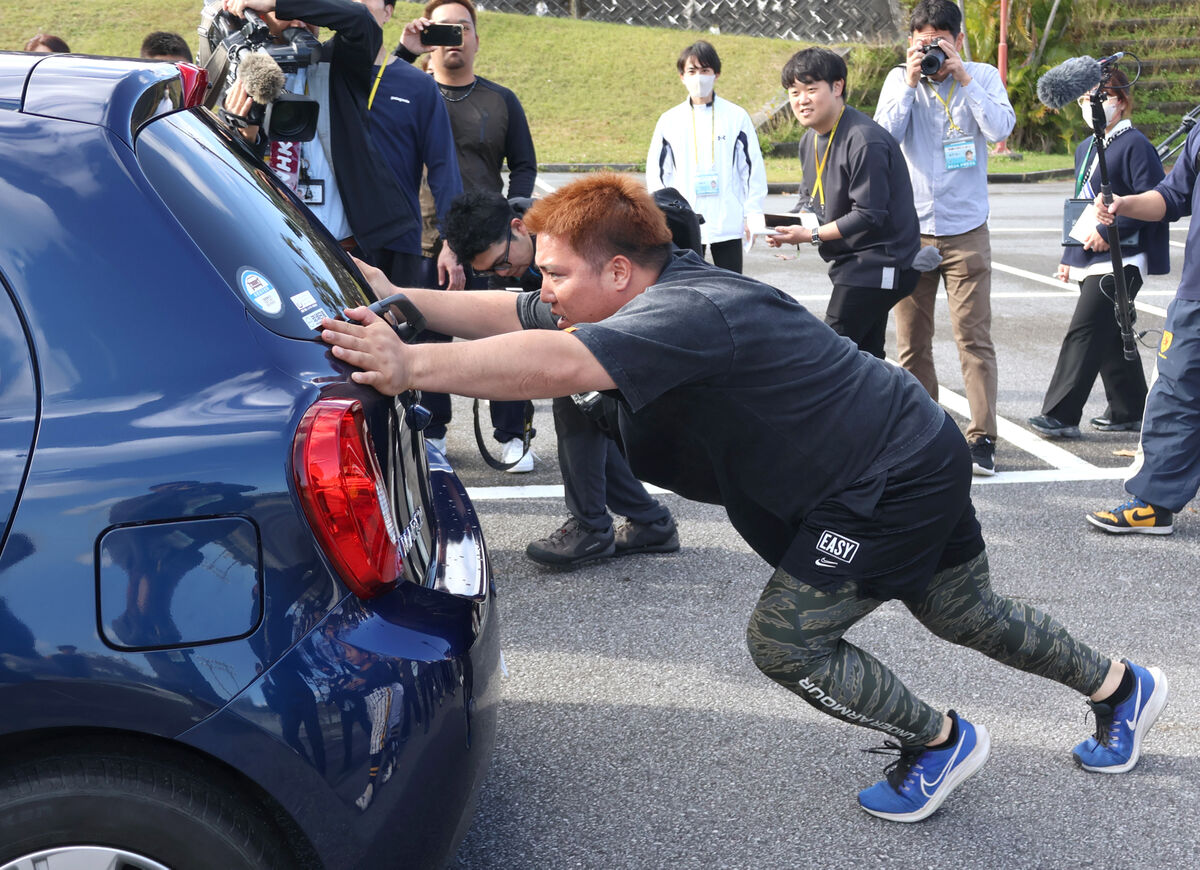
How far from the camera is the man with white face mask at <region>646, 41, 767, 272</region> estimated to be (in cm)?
645

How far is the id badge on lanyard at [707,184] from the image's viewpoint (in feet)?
21.1

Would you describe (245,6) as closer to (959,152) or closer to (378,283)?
(378,283)

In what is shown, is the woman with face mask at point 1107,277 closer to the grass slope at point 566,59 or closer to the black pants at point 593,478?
the black pants at point 593,478

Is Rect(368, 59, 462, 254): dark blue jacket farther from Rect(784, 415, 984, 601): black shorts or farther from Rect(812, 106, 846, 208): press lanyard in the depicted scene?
Rect(784, 415, 984, 601): black shorts

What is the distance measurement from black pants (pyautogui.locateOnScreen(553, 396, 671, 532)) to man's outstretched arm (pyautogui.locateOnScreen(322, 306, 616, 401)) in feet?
6.25

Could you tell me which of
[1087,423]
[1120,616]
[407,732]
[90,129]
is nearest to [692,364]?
[407,732]

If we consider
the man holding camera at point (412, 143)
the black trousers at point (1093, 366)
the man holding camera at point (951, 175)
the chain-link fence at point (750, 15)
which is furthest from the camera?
the chain-link fence at point (750, 15)

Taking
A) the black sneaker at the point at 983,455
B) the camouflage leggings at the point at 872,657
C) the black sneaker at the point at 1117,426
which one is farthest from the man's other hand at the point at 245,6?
the black sneaker at the point at 1117,426

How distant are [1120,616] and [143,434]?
327 centimetres

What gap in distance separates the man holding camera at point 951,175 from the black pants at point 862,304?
0.26 m

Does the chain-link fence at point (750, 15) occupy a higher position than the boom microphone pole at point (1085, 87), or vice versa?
the chain-link fence at point (750, 15)

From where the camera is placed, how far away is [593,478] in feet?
14.5

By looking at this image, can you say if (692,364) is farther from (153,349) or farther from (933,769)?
(933,769)

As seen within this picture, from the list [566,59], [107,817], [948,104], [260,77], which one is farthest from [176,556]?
[566,59]
